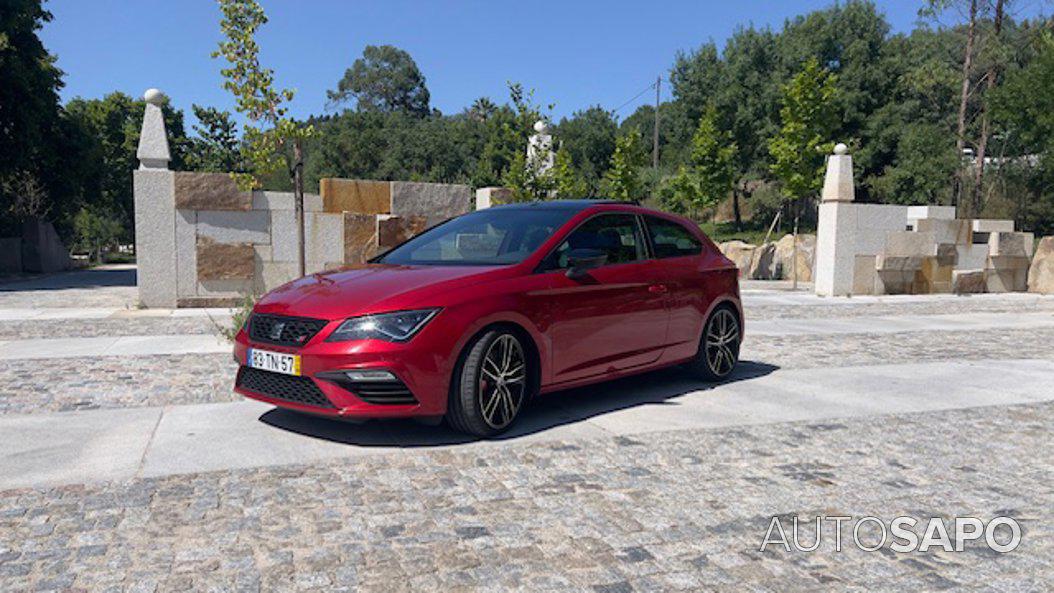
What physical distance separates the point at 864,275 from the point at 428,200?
9415 mm

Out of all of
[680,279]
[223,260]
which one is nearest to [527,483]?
[680,279]

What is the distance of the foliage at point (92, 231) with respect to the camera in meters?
47.3

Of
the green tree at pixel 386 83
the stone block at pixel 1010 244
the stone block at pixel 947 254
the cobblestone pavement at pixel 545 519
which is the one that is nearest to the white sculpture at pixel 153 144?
the cobblestone pavement at pixel 545 519

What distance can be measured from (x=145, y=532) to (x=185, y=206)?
956cm

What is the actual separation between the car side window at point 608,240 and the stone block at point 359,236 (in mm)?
7367

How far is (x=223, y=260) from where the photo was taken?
39.6ft

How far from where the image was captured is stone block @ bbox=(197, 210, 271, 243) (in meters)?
11.9

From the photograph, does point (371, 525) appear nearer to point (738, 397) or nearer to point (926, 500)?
point (926, 500)

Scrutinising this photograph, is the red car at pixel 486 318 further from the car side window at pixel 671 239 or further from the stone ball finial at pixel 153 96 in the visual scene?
the stone ball finial at pixel 153 96

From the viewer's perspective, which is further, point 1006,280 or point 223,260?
point 1006,280

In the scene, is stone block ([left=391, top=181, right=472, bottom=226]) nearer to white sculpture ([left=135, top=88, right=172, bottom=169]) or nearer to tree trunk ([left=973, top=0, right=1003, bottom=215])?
white sculpture ([left=135, top=88, right=172, bottom=169])

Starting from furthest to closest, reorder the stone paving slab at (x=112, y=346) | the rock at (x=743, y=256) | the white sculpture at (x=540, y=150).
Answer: the rock at (x=743, y=256)
the white sculpture at (x=540, y=150)
the stone paving slab at (x=112, y=346)

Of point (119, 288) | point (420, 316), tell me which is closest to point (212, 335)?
point (420, 316)

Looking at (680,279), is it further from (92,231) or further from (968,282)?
(92,231)
